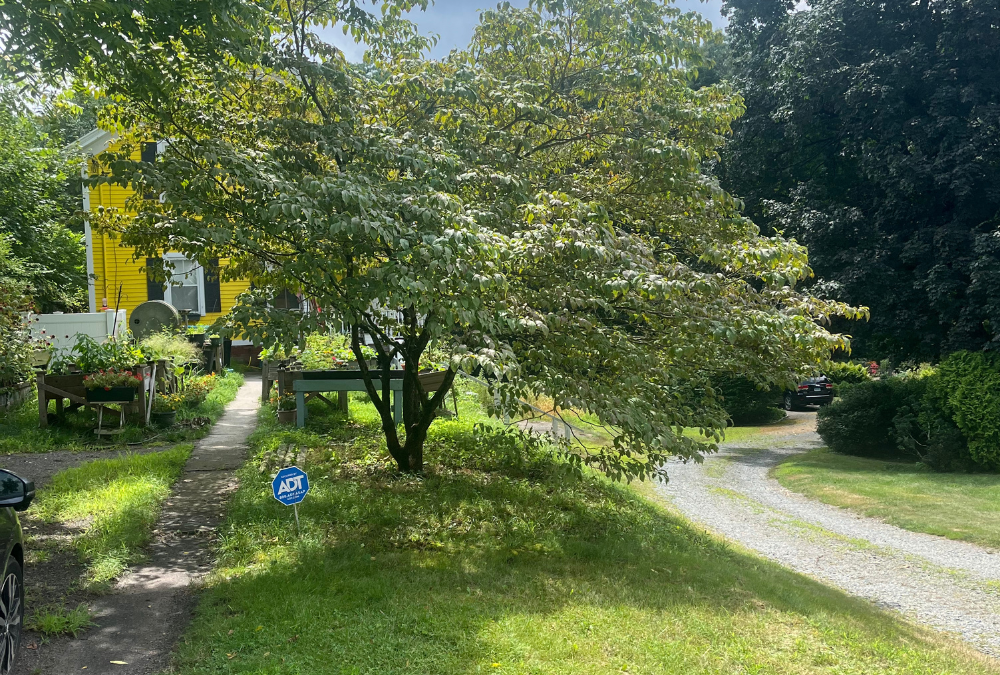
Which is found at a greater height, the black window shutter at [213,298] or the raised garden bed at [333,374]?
the black window shutter at [213,298]

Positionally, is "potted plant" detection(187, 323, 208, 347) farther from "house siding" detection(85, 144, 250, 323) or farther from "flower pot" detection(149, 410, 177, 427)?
"flower pot" detection(149, 410, 177, 427)

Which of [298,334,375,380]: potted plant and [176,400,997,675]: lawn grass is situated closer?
[176,400,997,675]: lawn grass

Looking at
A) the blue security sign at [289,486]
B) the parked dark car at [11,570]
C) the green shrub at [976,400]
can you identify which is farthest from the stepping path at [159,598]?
the green shrub at [976,400]

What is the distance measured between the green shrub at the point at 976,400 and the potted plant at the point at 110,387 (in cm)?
1661

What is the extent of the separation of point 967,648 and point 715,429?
3.09 metres

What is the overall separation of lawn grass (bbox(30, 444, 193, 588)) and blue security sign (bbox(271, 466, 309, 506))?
51.9 inches

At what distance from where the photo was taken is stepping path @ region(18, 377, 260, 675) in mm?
4637

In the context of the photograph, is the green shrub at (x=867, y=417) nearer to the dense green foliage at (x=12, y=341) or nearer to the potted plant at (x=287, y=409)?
the potted plant at (x=287, y=409)

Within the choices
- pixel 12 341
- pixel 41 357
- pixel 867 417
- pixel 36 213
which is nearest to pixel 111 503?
pixel 12 341

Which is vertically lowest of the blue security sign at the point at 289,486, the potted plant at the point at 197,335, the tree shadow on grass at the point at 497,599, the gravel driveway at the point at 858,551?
the gravel driveway at the point at 858,551

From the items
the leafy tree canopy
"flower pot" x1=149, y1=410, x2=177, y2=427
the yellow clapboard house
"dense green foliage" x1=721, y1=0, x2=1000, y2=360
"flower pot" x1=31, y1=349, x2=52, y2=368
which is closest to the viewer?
the leafy tree canopy

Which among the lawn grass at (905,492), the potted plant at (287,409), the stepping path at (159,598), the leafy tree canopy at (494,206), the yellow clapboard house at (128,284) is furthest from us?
the yellow clapboard house at (128,284)

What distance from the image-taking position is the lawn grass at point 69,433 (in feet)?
35.2

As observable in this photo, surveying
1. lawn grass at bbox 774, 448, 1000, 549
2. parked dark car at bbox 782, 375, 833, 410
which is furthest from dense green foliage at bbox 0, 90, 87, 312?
parked dark car at bbox 782, 375, 833, 410
